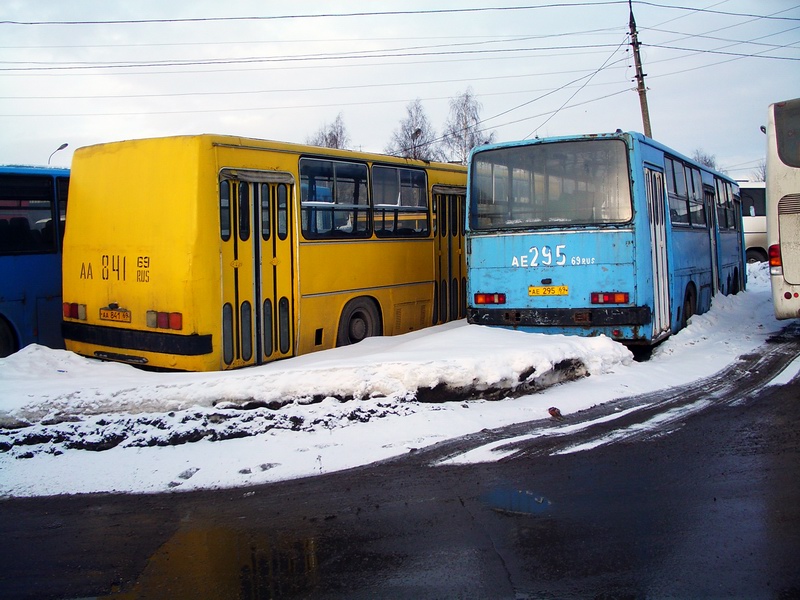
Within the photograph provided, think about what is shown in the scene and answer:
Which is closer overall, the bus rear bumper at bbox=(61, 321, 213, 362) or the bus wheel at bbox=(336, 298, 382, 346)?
the bus rear bumper at bbox=(61, 321, 213, 362)

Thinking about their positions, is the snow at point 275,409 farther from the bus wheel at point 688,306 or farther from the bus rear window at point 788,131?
the bus rear window at point 788,131

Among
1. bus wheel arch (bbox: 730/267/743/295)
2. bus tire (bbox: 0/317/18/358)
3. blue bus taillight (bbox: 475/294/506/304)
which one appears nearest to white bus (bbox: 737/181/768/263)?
bus wheel arch (bbox: 730/267/743/295)

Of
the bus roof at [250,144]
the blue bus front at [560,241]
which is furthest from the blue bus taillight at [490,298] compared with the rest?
the bus roof at [250,144]

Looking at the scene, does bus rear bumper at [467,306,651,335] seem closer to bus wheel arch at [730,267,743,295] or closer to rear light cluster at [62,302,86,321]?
rear light cluster at [62,302,86,321]

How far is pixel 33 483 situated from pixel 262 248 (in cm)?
416

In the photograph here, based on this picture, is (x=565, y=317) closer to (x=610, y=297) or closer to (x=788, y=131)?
(x=610, y=297)

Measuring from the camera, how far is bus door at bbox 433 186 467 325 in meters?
A: 13.1

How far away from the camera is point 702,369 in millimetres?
9695

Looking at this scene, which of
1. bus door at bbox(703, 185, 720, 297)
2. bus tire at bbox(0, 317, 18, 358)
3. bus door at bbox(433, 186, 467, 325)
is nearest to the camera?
bus tire at bbox(0, 317, 18, 358)

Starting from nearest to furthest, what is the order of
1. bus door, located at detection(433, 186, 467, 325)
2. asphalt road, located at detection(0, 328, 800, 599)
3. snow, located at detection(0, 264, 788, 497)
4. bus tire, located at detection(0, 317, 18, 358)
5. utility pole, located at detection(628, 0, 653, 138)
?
asphalt road, located at detection(0, 328, 800, 599) < snow, located at detection(0, 264, 788, 497) < bus tire, located at detection(0, 317, 18, 358) < bus door, located at detection(433, 186, 467, 325) < utility pole, located at detection(628, 0, 653, 138)

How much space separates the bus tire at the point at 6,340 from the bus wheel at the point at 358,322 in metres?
4.43

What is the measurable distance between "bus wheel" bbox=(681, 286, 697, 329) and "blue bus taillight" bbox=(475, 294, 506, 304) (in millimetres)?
3614

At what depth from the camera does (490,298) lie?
10.7m

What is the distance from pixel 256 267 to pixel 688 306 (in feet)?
25.0
